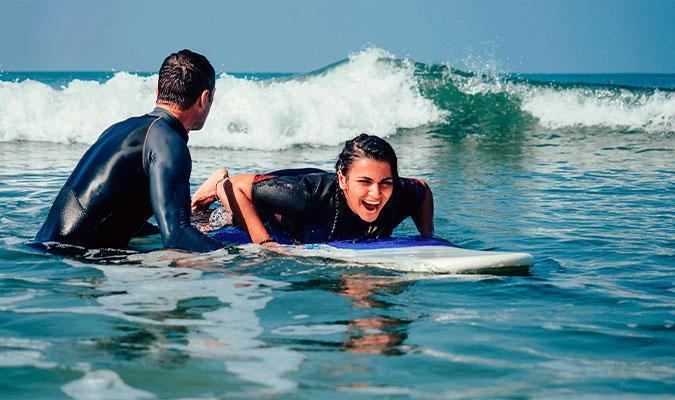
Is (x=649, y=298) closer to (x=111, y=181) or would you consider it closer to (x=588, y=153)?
(x=111, y=181)

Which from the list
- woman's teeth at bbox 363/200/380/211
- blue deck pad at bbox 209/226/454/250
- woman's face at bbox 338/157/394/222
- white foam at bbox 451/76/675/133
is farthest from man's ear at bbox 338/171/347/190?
white foam at bbox 451/76/675/133

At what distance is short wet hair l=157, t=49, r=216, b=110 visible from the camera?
5156 millimetres

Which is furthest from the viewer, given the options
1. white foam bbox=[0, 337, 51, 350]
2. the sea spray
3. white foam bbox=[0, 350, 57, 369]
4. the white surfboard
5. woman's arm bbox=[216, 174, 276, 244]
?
the sea spray

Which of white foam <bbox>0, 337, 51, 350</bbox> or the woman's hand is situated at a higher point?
the woman's hand

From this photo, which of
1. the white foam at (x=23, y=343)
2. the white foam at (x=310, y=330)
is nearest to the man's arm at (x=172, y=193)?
the white foam at (x=310, y=330)

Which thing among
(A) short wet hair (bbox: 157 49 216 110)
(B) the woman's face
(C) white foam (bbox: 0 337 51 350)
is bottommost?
(C) white foam (bbox: 0 337 51 350)

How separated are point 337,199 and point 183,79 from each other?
4.04 ft

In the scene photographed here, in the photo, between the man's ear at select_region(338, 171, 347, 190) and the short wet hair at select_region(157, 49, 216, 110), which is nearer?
the short wet hair at select_region(157, 49, 216, 110)

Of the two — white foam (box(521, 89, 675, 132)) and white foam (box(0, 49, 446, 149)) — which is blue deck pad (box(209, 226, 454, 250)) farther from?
white foam (box(521, 89, 675, 132))

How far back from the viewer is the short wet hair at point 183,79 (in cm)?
A: 516

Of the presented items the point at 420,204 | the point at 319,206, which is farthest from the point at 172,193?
the point at 420,204

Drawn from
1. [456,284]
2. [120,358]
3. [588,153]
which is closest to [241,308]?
[120,358]

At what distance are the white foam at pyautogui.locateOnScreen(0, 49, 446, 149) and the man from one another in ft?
35.6

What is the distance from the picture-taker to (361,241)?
5609 millimetres
